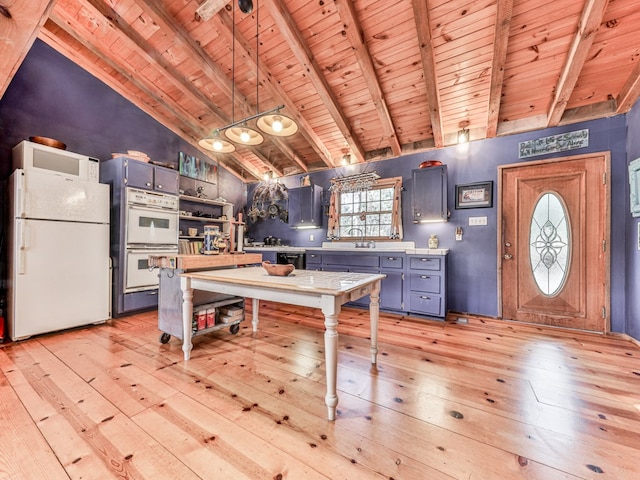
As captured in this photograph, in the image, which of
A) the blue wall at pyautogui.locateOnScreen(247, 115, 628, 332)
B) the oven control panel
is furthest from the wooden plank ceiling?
the oven control panel

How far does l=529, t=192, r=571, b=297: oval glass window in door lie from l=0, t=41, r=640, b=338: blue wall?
1.34ft

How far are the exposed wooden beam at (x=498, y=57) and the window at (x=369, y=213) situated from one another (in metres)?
1.46

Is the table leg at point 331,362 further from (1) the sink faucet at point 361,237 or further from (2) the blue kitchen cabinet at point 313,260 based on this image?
(1) the sink faucet at point 361,237

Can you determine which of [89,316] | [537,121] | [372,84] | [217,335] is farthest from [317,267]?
[537,121]

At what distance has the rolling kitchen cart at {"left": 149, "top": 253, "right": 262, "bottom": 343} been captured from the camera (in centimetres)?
229

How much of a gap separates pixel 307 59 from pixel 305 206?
2428 mm

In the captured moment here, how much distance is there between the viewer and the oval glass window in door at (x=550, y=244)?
127 inches

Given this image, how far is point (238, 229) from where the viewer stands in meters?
5.49

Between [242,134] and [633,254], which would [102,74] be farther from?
[633,254]

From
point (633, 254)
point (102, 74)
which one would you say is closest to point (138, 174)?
point (102, 74)

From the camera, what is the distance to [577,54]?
2465mm

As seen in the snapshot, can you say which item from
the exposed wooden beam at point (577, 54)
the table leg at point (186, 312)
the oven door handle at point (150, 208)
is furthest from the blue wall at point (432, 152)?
the table leg at point (186, 312)

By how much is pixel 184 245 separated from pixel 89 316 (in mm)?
1773

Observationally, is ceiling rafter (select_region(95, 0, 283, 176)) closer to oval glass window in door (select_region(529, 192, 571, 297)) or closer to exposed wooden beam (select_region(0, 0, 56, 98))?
exposed wooden beam (select_region(0, 0, 56, 98))
